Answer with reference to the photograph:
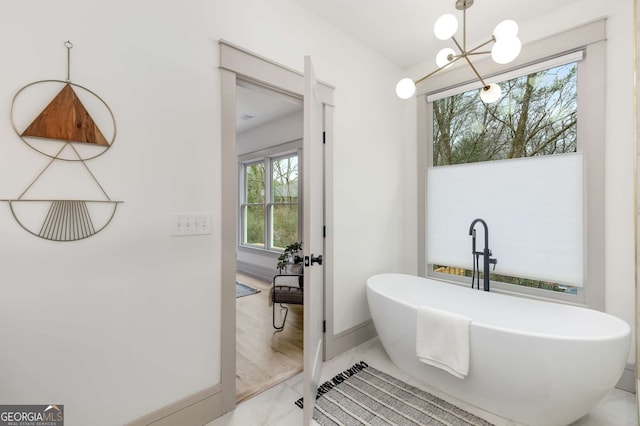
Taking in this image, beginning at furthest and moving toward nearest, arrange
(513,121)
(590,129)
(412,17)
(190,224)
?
(513,121) → (412,17) → (590,129) → (190,224)

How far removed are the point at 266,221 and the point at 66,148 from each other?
12.4 feet

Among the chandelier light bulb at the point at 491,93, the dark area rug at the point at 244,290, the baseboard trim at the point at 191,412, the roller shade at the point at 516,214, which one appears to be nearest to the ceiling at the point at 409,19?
the chandelier light bulb at the point at 491,93

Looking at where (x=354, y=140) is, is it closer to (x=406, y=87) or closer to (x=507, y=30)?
(x=406, y=87)

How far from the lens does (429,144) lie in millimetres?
2959

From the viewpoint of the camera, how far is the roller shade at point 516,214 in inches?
84.6

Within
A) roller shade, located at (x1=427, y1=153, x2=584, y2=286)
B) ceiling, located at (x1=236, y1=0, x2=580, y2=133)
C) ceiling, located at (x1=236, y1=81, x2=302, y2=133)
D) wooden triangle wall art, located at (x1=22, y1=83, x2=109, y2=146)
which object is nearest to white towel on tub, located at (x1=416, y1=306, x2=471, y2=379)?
roller shade, located at (x1=427, y1=153, x2=584, y2=286)

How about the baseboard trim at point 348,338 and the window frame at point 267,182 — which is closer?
the baseboard trim at point 348,338

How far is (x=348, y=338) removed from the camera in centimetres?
251

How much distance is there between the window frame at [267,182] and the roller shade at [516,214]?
6.70 feet

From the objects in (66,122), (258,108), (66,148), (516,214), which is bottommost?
(516,214)

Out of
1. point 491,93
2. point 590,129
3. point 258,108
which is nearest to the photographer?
point 491,93

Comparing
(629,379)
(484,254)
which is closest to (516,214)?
(484,254)

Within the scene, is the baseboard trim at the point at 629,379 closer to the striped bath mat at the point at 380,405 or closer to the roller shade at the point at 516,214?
the roller shade at the point at 516,214

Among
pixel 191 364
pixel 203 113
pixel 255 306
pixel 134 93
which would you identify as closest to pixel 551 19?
pixel 203 113
